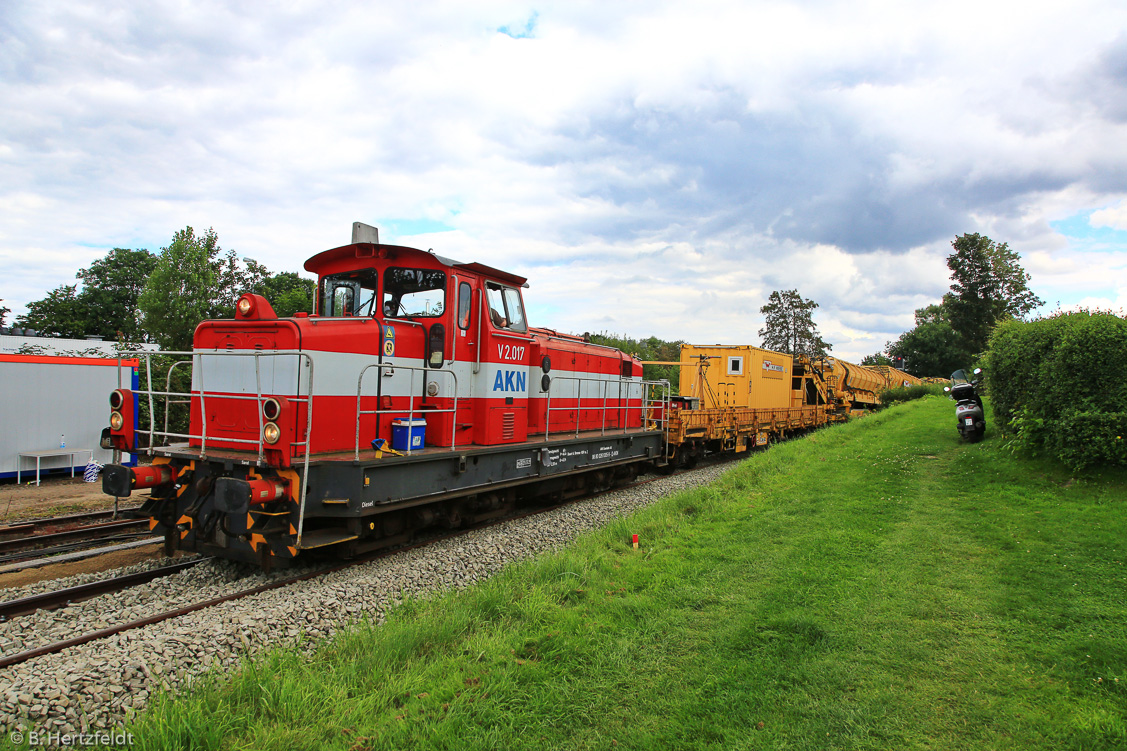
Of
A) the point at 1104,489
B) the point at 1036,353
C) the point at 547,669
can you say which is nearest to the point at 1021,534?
the point at 1104,489

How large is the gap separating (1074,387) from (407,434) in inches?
354

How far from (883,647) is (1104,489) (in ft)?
17.7

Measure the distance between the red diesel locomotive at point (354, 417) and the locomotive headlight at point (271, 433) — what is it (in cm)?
2

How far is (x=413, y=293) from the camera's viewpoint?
25.0 ft

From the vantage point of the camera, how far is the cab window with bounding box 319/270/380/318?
7543 millimetres

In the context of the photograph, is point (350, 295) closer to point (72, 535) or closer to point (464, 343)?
point (464, 343)

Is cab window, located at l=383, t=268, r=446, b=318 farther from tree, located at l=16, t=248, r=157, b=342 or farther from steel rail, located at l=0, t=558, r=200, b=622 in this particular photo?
tree, located at l=16, t=248, r=157, b=342

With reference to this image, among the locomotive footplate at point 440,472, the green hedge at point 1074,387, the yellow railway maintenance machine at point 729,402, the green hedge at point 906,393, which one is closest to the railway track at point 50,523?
the locomotive footplate at point 440,472

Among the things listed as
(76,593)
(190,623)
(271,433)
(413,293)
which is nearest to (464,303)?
(413,293)

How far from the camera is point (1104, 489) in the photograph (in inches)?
277

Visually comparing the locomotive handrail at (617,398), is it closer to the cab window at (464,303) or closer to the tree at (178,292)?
the cab window at (464,303)

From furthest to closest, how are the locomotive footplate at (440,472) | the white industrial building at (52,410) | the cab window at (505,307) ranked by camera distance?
the white industrial building at (52,410) < the cab window at (505,307) < the locomotive footplate at (440,472)

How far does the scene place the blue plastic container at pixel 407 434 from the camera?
22.9ft

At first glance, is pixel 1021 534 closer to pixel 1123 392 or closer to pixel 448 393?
pixel 1123 392
